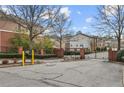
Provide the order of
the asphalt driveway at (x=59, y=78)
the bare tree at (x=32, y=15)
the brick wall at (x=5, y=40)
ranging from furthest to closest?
the brick wall at (x=5, y=40), the bare tree at (x=32, y=15), the asphalt driveway at (x=59, y=78)

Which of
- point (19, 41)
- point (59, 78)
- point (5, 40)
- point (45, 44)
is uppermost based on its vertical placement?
point (5, 40)

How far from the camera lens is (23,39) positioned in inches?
1866

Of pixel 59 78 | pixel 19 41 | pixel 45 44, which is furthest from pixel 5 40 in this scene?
pixel 59 78

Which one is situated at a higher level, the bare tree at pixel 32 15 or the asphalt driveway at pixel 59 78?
the bare tree at pixel 32 15

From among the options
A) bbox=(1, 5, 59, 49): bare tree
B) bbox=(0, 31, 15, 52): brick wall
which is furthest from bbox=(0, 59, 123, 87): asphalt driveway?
bbox=(0, 31, 15, 52): brick wall

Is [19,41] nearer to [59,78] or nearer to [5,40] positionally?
[5,40]

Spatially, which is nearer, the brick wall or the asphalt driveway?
the asphalt driveway

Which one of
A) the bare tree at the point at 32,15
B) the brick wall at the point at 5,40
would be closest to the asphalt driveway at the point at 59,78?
the bare tree at the point at 32,15

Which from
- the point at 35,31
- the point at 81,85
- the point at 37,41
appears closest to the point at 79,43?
the point at 37,41

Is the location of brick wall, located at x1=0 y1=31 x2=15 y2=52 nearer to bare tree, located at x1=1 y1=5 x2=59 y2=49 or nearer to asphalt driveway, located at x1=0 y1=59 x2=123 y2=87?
bare tree, located at x1=1 y1=5 x2=59 y2=49

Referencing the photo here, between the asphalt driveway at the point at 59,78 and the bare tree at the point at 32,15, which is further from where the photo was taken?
the bare tree at the point at 32,15

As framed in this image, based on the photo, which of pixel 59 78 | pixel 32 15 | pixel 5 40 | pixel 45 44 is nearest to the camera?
pixel 59 78

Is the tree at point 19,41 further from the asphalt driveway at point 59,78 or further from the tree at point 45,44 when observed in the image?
the asphalt driveway at point 59,78
